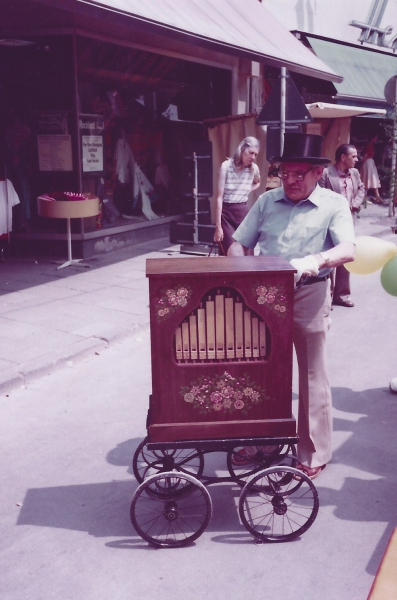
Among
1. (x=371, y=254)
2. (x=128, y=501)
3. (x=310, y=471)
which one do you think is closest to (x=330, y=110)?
(x=371, y=254)

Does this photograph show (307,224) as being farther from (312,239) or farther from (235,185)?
(235,185)

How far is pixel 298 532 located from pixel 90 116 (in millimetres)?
8761

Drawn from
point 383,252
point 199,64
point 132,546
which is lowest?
point 132,546

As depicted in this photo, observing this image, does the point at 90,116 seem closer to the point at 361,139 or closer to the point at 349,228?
the point at 349,228

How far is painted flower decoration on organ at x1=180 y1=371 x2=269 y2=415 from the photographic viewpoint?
3.03 meters

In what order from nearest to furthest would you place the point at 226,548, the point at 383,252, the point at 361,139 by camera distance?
the point at 226,548 < the point at 383,252 < the point at 361,139

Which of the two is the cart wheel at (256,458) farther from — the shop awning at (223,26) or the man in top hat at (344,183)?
the shop awning at (223,26)

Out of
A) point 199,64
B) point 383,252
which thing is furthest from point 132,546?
point 199,64

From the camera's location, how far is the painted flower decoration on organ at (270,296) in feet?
9.69

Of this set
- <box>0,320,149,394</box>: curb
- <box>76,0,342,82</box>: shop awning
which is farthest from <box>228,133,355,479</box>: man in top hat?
<box>76,0,342,82</box>: shop awning

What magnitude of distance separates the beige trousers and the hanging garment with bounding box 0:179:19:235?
7229 mm

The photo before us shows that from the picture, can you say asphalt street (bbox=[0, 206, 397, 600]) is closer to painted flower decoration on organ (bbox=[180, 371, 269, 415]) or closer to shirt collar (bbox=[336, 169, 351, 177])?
painted flower decoration on organ (bbox=[180, 371, 269, 415])

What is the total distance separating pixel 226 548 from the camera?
328cm

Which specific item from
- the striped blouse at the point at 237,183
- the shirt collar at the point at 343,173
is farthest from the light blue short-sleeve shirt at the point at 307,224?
the striped blouse at the point at 237,183
